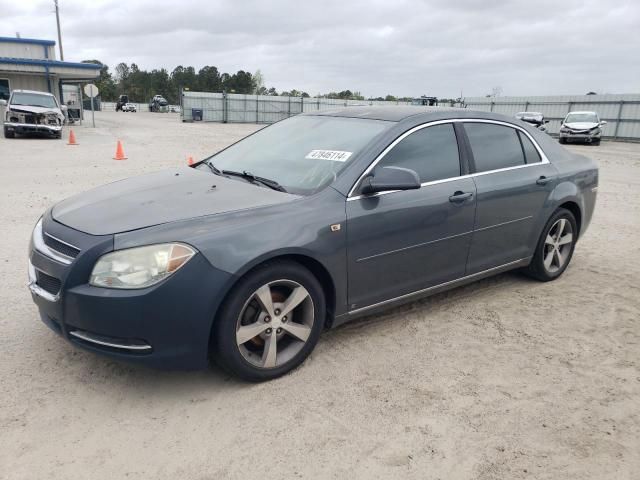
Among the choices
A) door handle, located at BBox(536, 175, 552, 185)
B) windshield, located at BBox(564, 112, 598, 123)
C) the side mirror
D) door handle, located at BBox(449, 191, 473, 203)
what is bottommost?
door handle, located at BBox(449, 191, 473, 203)

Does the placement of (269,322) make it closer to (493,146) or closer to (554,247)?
(493,146)

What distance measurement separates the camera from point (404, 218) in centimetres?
361

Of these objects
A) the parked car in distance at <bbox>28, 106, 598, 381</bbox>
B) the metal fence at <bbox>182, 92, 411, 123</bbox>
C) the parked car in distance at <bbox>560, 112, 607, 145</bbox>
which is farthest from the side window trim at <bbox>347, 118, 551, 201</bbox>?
the metal fence at <bbox>182, 92, 411, 123</bbox>

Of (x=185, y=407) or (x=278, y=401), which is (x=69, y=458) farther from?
(x=278, y=401)

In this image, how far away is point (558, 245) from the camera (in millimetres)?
5043

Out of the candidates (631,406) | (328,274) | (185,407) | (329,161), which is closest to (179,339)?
(185,407)

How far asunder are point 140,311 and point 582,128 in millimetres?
25956

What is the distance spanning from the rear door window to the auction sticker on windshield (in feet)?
3.90

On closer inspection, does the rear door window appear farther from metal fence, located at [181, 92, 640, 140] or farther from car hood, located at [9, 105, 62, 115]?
metal fence, located at [181, 92, 640, 140]

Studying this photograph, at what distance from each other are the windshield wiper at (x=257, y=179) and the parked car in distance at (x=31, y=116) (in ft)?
62.0

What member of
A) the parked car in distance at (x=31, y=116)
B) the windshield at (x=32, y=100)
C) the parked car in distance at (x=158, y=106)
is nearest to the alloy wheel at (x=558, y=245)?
the parked car in distance at (x=31, y=116)

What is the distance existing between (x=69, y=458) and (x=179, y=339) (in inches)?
28.7

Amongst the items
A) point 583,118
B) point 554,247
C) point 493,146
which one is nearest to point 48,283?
point 493,146

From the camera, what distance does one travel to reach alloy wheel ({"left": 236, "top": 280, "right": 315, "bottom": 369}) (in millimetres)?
3025
